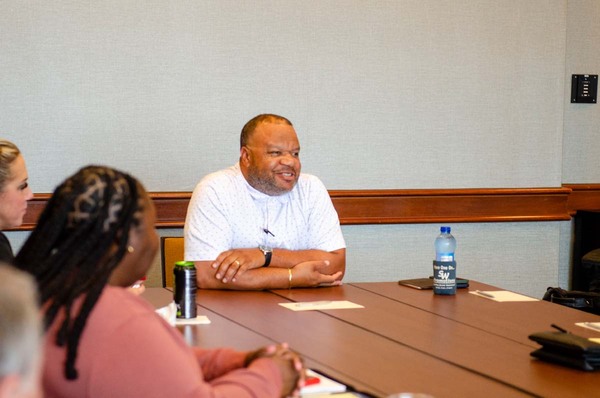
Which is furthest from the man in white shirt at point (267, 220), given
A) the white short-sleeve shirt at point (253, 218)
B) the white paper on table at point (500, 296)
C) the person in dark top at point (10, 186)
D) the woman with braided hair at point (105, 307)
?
the woman with braided hair at point (105, 307)

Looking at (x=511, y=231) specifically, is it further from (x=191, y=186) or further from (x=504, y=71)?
(x=191, y=186)

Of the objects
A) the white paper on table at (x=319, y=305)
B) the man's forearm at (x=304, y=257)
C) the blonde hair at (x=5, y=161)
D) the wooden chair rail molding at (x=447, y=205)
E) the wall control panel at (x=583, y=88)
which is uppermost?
the wall control panel at (x=583, y=88)

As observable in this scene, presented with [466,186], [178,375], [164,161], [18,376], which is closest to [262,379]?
[178,375]

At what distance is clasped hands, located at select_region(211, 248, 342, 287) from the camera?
3.55 metres

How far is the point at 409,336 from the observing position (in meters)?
2.71

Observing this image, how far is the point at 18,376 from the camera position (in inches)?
42.2

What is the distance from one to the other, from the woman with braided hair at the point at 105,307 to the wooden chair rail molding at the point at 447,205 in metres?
2.83

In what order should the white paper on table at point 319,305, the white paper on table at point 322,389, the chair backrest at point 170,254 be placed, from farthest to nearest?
the chair backrest at point 170,254 → the white paper on table at point 319,305 → the white paper on table at point 322,389

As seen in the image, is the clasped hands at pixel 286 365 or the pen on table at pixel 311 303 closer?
the clasped hands at pixel 286 365

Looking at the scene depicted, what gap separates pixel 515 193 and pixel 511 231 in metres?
0.24

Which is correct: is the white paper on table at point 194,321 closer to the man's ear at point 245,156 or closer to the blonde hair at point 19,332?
the man's ear at point 245,156

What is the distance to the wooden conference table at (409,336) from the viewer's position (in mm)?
2188

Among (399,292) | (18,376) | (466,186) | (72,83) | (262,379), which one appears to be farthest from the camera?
(466,186)

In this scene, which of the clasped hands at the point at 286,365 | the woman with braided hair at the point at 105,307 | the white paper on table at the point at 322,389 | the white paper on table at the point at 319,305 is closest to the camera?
the woman with braided hair at the point at 105,307
